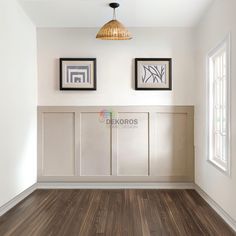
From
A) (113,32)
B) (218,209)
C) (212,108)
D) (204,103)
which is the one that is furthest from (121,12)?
(218,209)

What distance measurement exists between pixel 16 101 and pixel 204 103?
2.38 metres

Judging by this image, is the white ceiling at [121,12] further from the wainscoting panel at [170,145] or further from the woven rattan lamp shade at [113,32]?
the wainscoting panel at [170,145]

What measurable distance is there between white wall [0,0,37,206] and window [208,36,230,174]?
7.78 feet

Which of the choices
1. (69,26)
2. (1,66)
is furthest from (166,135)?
(1,66)

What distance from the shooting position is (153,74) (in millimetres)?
4352

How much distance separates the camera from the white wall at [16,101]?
3334 millimetres

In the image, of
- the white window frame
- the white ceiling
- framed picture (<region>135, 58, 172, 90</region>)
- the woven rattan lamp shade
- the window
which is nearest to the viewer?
the white window frame

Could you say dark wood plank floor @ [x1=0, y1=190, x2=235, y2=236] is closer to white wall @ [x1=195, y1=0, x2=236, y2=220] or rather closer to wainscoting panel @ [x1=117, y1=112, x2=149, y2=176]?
white wall @ [x1=195, y1=0, x2=236, y2=220]

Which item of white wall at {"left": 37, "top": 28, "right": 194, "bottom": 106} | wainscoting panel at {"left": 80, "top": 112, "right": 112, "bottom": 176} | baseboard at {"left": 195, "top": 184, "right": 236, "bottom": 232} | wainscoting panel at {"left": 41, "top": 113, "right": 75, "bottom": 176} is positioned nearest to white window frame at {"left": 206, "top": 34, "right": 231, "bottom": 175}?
baseboard at {"left": 195, "top": 184, "right": 236, "bottom": 232}

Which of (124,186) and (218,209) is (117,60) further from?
(218,209)

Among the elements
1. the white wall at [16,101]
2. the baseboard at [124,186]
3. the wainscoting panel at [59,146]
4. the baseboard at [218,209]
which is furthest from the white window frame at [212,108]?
the white wall at [16,101]

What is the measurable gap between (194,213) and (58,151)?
6.98ft

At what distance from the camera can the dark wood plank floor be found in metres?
2.83

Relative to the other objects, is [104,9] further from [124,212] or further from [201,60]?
[124,212]
